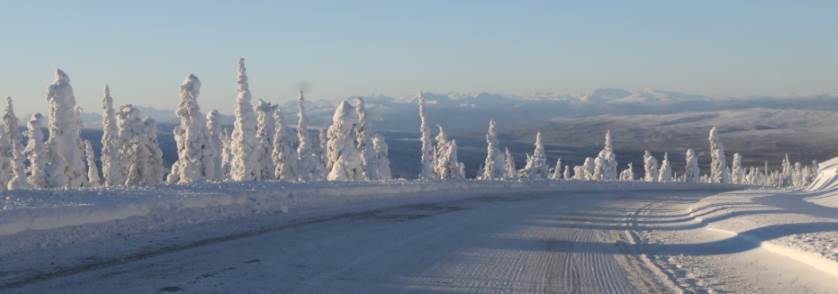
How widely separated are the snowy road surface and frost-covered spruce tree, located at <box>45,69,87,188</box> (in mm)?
33372

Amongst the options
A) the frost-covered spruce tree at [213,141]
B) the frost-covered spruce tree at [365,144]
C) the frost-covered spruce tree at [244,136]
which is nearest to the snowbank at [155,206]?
the frost-covered spruce tree at [213,141]

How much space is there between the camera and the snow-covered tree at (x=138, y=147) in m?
50.5

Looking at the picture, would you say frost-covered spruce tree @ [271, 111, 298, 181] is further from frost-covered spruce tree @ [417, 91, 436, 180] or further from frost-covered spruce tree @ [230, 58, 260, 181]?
frost-covered spruce tree @ [417, 91, 436, 180]

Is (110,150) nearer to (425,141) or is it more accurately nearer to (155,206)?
(425,141)

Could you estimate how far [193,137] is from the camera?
48.9 m

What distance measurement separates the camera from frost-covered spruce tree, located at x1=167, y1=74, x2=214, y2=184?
4800 cm

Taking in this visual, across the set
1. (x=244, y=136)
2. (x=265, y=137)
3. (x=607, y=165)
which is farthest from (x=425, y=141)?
(x=607, y=165)

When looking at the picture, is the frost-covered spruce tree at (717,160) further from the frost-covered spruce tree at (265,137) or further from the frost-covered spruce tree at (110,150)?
the frost-covered spruce tree at (110,150)

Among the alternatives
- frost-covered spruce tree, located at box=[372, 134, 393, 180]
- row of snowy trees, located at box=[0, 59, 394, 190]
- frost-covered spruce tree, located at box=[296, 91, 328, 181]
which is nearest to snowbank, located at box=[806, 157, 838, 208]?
row of snowy trees, located at box=[0, 59, 394, 190]

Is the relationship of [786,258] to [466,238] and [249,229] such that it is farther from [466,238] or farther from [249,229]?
[249,229]

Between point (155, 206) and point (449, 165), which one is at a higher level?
point (449, 165)

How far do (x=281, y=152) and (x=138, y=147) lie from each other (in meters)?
13.9

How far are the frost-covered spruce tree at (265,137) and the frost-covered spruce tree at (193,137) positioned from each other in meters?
6.43

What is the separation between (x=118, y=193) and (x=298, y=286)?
10.4 metres
